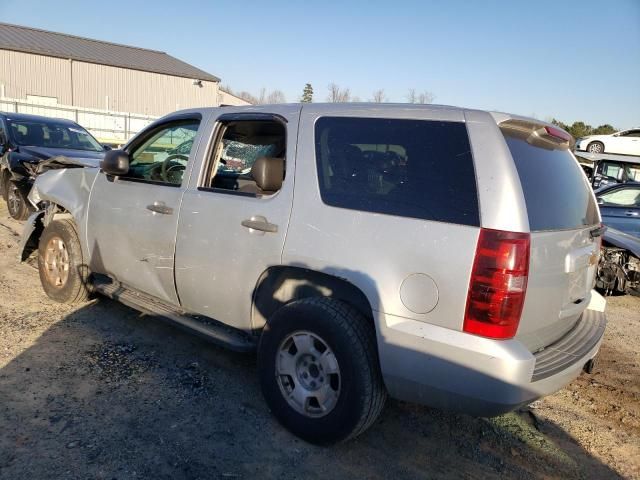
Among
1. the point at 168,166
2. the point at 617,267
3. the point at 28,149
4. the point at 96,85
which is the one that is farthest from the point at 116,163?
the point at 96,85

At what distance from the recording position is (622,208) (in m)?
8.16

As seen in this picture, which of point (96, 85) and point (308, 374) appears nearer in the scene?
point (308, 374)

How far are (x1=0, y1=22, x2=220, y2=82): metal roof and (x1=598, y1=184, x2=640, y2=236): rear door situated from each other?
40.9 metres

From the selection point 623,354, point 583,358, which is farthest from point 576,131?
point 583,358

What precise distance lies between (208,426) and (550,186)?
2.50m

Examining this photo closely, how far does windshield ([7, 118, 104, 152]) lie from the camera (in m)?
8.87

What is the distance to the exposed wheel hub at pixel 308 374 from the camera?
110 inches

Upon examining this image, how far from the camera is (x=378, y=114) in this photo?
9.15ft

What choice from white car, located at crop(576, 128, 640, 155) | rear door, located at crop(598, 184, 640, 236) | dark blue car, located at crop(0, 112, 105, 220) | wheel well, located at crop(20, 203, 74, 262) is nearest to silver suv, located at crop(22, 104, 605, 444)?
wheel well, located at crop(20, 203, 74, 262)

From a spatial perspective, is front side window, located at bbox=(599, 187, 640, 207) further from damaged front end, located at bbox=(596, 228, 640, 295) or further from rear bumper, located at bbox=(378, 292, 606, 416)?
rear bumper, located at bbox=(378, 292, 606, 416)

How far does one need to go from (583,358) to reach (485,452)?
0.84 m

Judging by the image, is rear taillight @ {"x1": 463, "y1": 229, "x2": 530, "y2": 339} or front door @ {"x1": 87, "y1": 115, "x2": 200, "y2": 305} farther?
front door @ {"x1": 87, "y1": 115, "x2": 200, "y2": 305}

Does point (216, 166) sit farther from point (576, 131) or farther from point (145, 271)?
point (576, 131)

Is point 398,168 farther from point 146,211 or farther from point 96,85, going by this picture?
point 96,85
